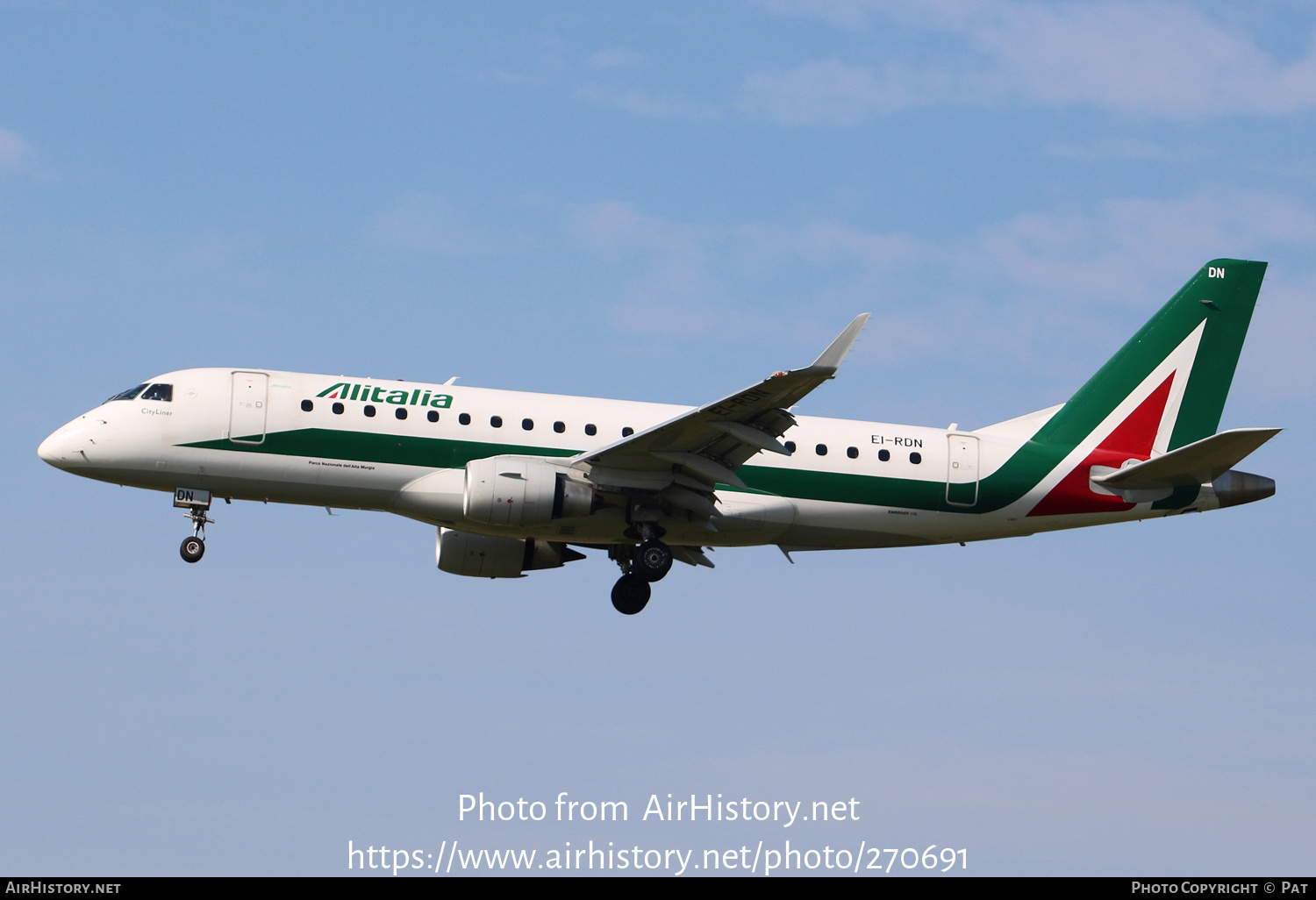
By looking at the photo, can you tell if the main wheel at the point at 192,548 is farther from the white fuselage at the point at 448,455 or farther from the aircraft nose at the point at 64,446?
the aircraft nose at the point at 64,446

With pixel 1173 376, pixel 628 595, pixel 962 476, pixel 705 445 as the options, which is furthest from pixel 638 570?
pixel 1173 376

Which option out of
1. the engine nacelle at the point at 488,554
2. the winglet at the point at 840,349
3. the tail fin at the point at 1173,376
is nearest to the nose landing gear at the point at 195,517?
the engine nacelle at the point at 488,554

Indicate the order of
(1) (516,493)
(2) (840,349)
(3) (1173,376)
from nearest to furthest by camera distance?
(2) (840,349) < (1) (516,493) < (3) (1173,376)

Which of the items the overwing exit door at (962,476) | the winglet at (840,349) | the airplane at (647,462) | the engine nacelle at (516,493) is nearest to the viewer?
the winglet at (840,349)

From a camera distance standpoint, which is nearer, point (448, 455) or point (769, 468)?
point (448, 455)

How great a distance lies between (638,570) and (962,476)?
7.43m

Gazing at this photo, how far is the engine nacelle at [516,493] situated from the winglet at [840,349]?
6.24 metres

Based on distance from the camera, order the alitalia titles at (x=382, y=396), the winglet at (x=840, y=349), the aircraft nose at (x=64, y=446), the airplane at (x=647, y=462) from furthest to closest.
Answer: the alitalia titles at (x=382, y=396)
the aircraft nose at (x=64, y=446)
the airplane at (x=647, y=462)
the winglet at (x=840, y=349)

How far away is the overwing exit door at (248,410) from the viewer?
29984 mm

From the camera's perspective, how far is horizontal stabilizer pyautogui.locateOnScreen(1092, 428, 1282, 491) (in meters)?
30.2

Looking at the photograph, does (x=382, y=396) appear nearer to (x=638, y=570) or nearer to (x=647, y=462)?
(x=647, y=462)

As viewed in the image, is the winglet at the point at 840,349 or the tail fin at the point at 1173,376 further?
the tail fin at the point at 1173,376

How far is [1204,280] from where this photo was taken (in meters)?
35.2

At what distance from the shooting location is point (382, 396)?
30531 millimetres
